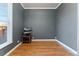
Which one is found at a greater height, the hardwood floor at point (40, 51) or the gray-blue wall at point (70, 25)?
the gray-blue wall at point (70, 25)

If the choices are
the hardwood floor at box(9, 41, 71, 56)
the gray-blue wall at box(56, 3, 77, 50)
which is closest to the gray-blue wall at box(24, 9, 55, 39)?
the gray-blue wall at box(56, 3, 77, 50)

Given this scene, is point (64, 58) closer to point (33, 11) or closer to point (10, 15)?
point (10, 15)

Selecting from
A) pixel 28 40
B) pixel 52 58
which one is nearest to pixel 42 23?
pixel 28 40

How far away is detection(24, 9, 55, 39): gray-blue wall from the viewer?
24.9 ft

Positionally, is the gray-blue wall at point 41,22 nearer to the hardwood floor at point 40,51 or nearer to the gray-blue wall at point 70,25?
the gray-blue wall at point 70,25

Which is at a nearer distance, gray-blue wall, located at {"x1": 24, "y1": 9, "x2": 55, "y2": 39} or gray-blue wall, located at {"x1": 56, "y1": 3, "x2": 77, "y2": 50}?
gray-blue wall, located at {"x1": 56, "y1": 3, "x2": 77, "y2": 50}

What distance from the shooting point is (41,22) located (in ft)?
25.1

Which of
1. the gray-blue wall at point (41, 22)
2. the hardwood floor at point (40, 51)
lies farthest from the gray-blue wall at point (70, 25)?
the gray-blue wall at point (41, 22)

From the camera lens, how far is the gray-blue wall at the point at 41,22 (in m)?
7.59

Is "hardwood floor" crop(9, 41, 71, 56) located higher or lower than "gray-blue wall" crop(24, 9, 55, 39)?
lower

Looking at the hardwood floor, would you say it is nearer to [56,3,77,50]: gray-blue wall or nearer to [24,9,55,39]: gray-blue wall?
[56,3,77,50]: gray-blue wall

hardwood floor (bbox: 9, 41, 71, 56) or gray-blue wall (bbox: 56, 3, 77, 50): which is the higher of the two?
gray-blue wall (bbox: 56, 3, 77, 50)

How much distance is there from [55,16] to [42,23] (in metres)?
1.03

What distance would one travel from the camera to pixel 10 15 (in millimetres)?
3973
